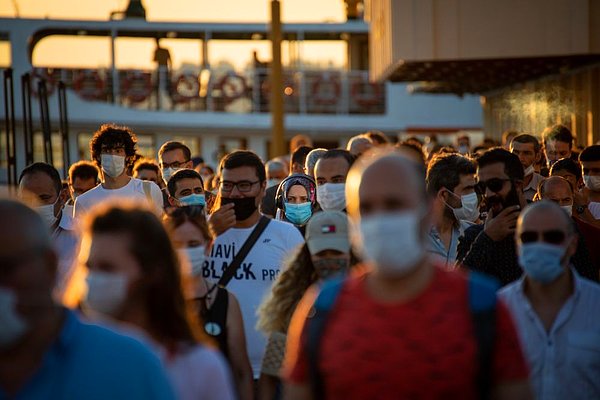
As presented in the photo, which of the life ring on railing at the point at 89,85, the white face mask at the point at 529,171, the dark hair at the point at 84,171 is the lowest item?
the white face mask at the point at 529,171

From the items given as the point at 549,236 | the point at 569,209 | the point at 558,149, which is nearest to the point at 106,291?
the point at 549,236

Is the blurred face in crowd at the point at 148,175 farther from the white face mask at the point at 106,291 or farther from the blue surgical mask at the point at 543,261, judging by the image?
the white face mask at the point at 106,291

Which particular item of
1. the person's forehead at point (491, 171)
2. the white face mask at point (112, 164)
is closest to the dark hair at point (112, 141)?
the white face mask at point (112, 164)

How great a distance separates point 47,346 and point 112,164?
7112mm

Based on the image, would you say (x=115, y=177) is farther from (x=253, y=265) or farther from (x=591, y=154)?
(x=591, y=154)

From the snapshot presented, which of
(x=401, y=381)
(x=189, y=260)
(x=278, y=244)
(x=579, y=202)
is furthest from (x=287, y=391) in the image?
(x=579, y=202)

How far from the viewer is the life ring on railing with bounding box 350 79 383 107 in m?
43.1

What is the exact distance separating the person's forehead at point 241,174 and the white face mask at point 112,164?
2658mm

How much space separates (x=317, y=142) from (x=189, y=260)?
38.0 metres

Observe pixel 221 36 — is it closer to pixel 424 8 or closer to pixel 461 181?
pixel 424 8

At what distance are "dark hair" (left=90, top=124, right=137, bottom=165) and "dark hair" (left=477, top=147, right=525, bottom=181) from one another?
3964 mm

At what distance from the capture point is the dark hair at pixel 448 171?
30.1ft

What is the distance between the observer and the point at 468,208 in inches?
362

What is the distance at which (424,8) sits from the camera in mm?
20938
